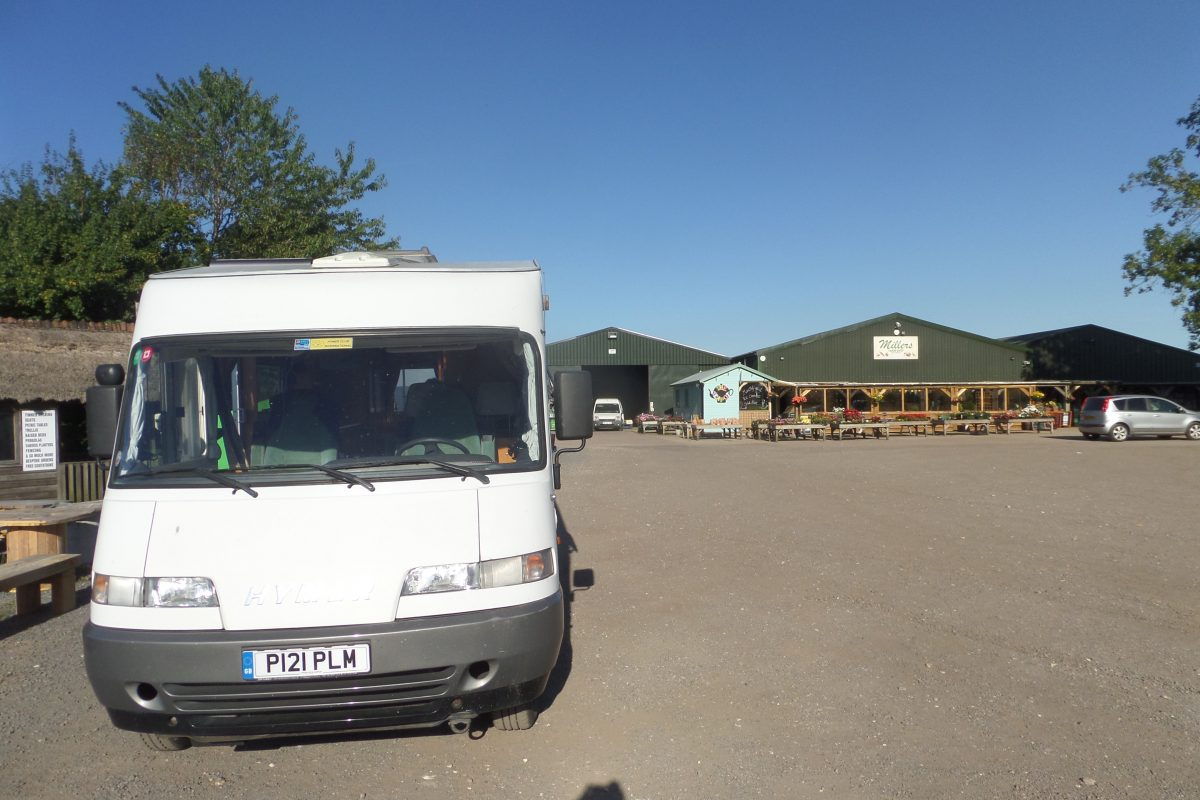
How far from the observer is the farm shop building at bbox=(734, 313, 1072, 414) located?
41500mm

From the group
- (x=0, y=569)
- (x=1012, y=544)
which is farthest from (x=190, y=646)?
(x=1012, y=544)

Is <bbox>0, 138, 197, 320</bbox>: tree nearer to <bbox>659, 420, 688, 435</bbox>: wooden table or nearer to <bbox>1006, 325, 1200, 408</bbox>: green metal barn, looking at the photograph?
<bbox>659, 420, 688, 435</bbox>: wooden table

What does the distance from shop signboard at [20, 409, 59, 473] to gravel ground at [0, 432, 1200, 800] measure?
4.45 metres

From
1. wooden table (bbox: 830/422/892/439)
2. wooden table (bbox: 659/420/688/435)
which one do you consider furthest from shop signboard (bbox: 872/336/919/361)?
wooden table (bbox: 659/420/688/435)

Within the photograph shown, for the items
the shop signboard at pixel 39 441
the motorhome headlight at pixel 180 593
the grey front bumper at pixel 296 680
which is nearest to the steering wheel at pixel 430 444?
the grey front bumper at pixel 296 680

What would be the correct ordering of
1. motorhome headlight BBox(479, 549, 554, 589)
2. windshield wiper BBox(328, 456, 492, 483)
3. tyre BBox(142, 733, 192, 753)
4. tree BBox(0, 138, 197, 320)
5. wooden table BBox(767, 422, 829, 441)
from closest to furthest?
motorhome headlight BBox(479, 549, 554, 589) < windshield wiper BBox(328, 456, 492, 483) < tyre BBox(142, 733, 192, 753) < tree BBox(0, 138, 197, 320) < wooden table BBox(767, 422, 829, 441)

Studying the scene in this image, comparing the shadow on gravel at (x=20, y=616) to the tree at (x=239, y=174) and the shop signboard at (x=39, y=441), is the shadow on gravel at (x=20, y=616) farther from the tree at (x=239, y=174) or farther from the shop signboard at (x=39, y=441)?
the tree at (x=239, y=174)

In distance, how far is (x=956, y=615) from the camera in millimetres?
6691

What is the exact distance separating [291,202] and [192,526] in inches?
906

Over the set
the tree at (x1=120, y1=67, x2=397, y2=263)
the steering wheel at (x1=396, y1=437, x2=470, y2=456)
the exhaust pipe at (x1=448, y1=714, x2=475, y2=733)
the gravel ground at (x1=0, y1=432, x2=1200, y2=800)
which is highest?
the tree at (x1=120, y1=67, x2=397, y2=263)

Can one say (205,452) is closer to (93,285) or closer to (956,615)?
(956,615)

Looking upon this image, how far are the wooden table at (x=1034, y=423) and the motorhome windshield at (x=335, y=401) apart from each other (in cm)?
3500

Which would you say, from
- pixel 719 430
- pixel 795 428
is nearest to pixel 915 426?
pixel 795 428

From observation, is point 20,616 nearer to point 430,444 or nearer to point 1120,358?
point 430,444
